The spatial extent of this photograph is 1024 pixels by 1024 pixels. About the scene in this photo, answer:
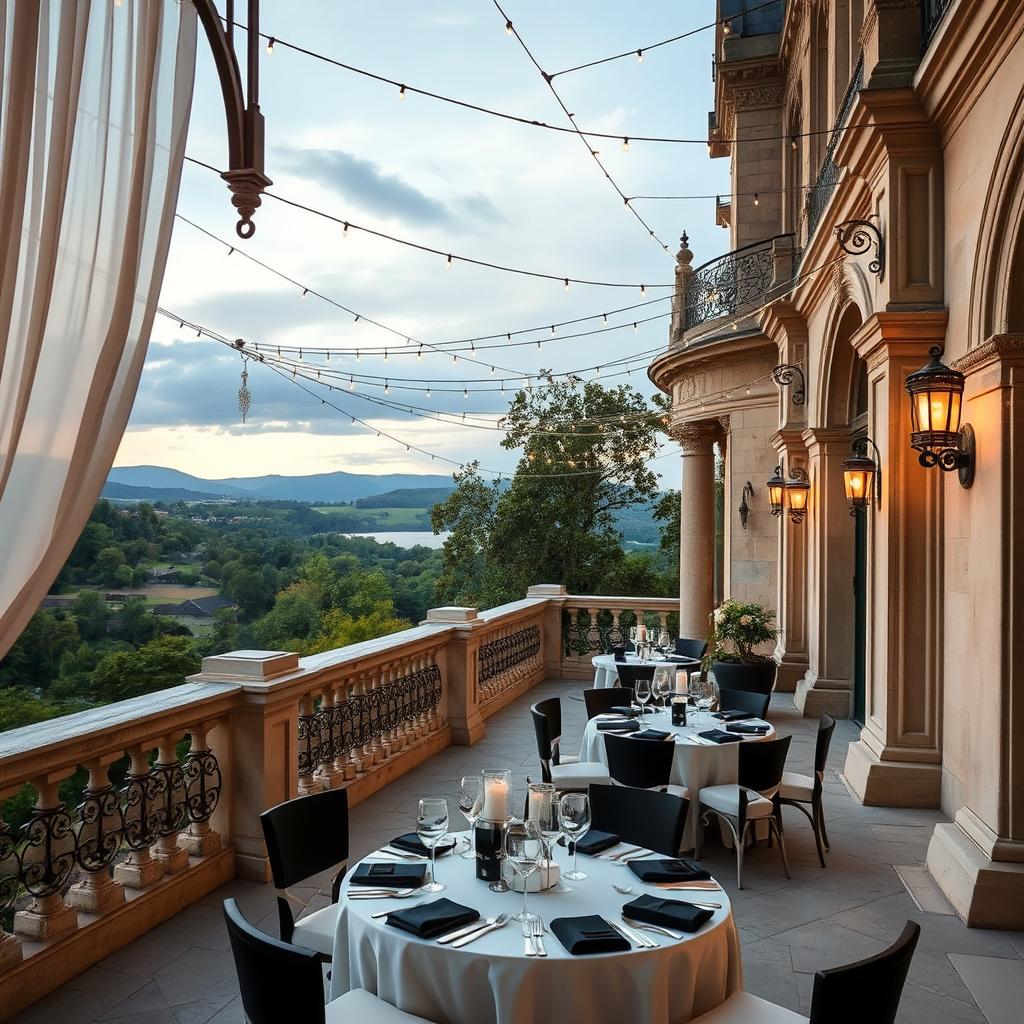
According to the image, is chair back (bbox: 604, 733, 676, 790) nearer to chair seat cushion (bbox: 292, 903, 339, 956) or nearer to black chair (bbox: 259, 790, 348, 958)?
black chair (bbox: 259, 790, 348, 958)

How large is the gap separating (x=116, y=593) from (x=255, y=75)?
9250 millimetres

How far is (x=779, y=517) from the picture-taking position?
38.4 feet

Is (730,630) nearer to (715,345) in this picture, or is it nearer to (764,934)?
(715,345)

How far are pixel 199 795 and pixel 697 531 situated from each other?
10.3 metres

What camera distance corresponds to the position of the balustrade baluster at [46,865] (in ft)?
12.3

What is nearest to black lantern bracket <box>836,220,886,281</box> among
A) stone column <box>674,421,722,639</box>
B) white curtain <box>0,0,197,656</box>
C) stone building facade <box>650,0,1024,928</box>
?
stone building facade <box>650,0,1024,928</box>

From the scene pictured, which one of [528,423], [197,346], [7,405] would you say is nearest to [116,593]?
[197,346]

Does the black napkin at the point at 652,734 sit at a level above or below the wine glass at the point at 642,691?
below

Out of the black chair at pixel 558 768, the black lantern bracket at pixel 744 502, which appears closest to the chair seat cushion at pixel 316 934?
the black chair at pixel 558 768

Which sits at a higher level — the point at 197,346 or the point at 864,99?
the point at 864,99

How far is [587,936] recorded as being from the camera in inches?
105

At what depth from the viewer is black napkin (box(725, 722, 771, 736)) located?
19.1 ft

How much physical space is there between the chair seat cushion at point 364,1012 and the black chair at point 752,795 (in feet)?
9.51

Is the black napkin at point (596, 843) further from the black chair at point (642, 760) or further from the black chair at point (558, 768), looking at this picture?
the black chair at point (558, 768)
